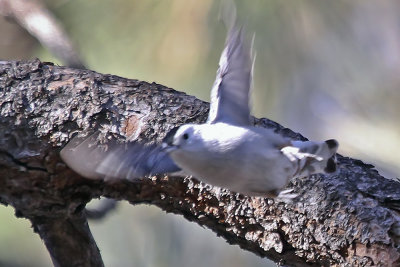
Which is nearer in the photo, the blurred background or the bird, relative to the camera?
the bird

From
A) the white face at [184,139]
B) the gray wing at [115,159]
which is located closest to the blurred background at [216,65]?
the gray wing at [115,159]

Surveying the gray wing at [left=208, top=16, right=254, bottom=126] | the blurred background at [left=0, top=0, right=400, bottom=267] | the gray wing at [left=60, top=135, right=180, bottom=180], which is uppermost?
the blurred background at [left=0, top=0, right=400, bottom=267]

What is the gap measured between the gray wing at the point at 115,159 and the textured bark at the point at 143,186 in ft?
0.13

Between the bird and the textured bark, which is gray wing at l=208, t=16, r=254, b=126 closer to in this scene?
the bird

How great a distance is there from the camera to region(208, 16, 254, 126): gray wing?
4.17 ft

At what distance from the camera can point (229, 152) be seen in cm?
121

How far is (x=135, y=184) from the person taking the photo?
138 cm

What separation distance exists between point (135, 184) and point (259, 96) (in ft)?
3.43

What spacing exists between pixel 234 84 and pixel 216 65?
0.96 meters

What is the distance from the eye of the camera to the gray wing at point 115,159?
1.19 m

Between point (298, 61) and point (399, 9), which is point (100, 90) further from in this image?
point (399, 9)

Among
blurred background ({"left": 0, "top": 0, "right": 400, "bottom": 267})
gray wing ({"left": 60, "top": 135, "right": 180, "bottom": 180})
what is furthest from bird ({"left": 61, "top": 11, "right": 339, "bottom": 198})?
blurred background ({"left": 0, "top": 0, "right": 400, "bottom": 267})

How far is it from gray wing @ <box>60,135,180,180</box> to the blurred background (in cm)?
94

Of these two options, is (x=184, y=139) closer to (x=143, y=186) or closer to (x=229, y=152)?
(x=229, y=152)
